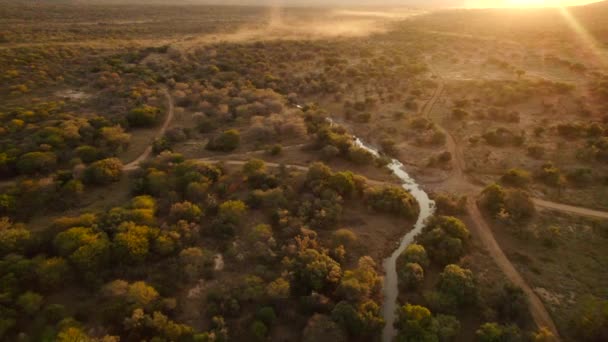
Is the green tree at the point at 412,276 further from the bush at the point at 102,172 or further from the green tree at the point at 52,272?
the bush at the point at 102,172

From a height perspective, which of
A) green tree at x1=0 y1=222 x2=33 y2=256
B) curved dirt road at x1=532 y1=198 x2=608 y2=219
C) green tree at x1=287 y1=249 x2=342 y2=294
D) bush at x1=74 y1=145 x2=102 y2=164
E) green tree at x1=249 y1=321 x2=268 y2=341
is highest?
bush at x1=74 y1=145 x2=102 y2=164

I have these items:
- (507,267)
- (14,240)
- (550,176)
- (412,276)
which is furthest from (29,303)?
(550,176)

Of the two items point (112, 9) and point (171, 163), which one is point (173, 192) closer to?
point (171, 163)

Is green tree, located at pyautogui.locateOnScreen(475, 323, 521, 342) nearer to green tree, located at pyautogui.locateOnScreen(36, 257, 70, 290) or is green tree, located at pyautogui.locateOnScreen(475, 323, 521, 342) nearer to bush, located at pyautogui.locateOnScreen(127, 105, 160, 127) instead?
green tree, located at pyautogui.locateOnScreen(36, 257, 70, 290)

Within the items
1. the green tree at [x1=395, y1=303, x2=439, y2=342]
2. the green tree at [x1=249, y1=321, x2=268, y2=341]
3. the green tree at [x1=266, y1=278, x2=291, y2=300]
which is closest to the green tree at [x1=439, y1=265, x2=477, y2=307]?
the green tree at [x1=395, y1=303, x2=439, y2=342]

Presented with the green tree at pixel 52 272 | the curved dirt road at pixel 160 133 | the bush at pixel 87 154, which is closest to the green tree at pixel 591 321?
the green tree at pixel 52 272

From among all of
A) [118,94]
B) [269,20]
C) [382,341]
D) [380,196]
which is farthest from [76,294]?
[269,20]

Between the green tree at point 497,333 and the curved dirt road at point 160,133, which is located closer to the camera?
the green tree at point 497,333

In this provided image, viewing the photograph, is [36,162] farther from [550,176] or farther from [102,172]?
[550,176]
